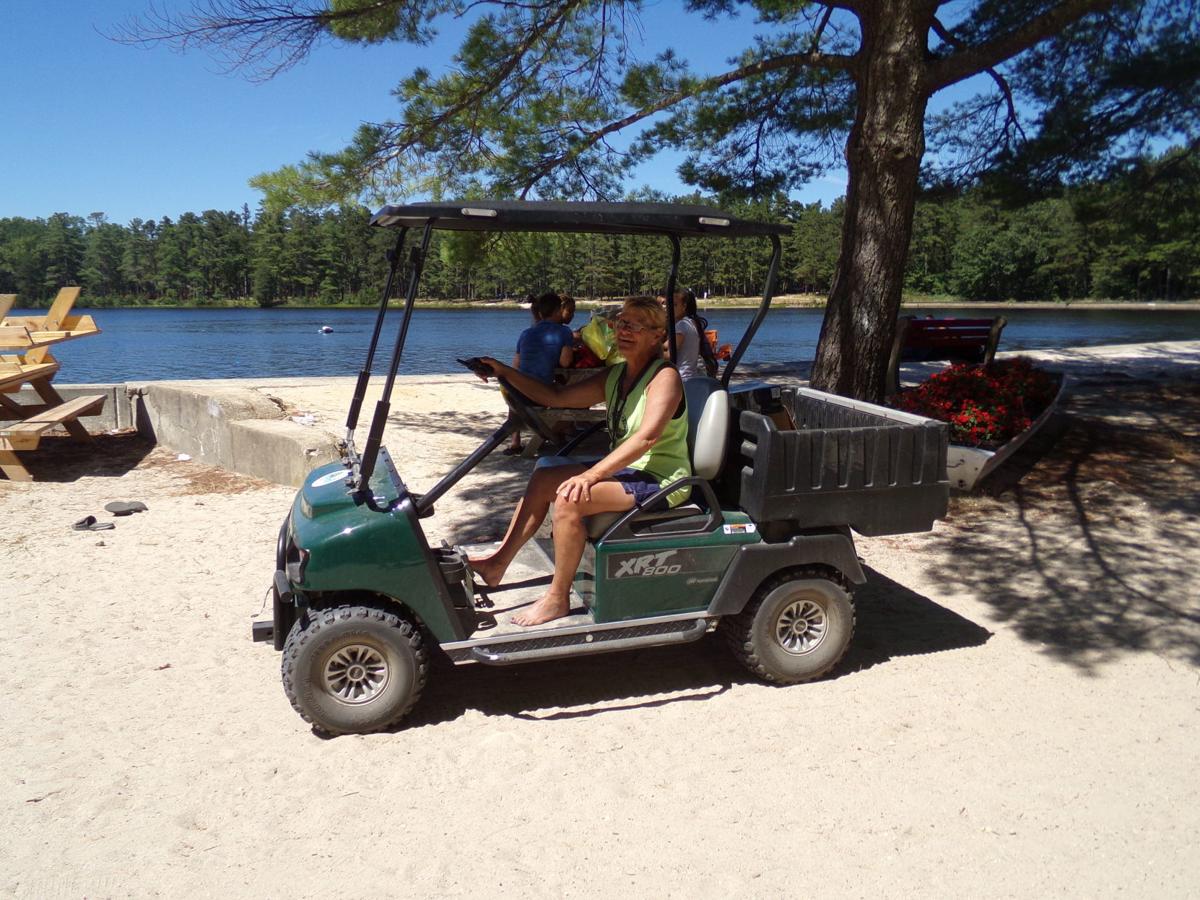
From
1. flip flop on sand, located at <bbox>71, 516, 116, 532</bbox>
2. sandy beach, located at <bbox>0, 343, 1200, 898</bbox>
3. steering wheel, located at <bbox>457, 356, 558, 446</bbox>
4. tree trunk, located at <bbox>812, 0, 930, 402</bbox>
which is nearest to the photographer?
sandy beach, located at <bbox>0, 343, 1200, 898</bbox>

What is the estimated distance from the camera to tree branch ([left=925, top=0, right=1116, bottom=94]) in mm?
7418

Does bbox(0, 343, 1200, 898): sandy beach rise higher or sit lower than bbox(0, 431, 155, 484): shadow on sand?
lower

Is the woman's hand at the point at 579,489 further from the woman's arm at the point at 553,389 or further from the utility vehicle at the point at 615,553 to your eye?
the woman's arm at the point at 553,389

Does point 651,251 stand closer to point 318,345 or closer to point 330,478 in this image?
point 330,478

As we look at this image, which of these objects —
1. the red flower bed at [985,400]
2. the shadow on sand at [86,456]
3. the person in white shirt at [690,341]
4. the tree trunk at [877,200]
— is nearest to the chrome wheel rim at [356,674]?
the person in white shirt at [690,341]

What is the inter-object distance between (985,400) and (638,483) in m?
4.71

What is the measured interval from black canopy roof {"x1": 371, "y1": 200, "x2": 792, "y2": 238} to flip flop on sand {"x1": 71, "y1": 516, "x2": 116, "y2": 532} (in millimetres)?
4024

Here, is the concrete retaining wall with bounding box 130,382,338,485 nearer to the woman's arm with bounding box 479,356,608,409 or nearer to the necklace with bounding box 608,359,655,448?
the woman's arm with bounding box 479,356,608,409

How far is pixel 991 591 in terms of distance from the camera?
18.0ft

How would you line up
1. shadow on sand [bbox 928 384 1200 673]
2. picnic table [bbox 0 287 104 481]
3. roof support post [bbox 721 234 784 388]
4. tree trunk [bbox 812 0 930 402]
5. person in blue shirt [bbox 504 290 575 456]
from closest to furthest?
roof support post [bbox 721 234 784 388]
shadow on sand [bbox 928 384 1200 673]
tree trunk [bbox 812 0 930 402]
person in blue shirt [bbox 504 290 575 456]
picnic table [bbox 0 287 104 481]

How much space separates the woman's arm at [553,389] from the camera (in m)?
3.85

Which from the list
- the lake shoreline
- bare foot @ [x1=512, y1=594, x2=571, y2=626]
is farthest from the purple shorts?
the lake shoreline

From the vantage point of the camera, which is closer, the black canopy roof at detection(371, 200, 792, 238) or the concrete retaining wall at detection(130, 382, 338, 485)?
the black canopy roof at detection(371, 200, 792, 238)

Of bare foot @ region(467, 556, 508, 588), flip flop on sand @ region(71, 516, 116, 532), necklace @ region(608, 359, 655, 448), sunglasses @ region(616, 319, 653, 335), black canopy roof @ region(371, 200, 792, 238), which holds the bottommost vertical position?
flip flop on sand @ region(71, 516, 116, 532)
